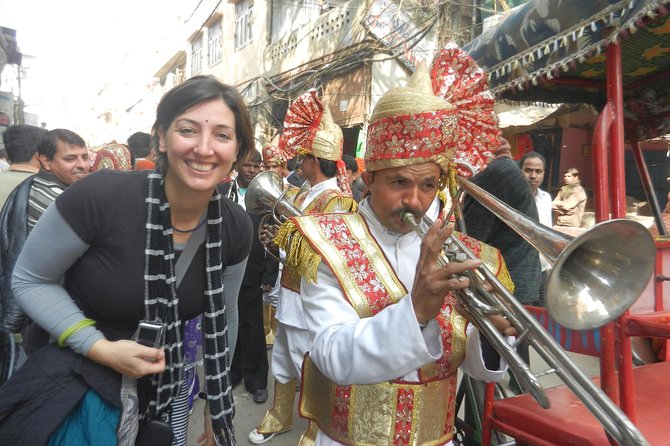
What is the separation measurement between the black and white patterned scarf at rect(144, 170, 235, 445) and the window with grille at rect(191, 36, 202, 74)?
76.6ft

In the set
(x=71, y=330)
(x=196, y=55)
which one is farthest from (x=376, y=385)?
(x=196, y=55)

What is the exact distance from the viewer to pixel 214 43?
20906 millimetres

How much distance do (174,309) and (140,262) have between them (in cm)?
21

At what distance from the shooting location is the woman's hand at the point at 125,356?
4.75ft

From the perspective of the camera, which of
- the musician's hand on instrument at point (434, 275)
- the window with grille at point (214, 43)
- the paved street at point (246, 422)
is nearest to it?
the musician's hand on instrument at point (434, 275)

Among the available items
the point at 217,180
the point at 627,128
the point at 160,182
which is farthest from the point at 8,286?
the point at 627,128

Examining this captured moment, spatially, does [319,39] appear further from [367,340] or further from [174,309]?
[367,340]

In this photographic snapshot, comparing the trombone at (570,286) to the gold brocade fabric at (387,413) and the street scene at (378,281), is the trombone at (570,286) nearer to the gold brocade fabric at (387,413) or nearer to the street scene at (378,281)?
the street scene at (378,281)

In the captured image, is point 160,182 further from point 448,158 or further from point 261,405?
point 261,405

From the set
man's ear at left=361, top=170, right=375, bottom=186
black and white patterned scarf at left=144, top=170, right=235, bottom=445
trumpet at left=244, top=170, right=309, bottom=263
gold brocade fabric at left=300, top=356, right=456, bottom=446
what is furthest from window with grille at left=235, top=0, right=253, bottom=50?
gold brocade fabric at left=300, top=356, right=456, bottom=446

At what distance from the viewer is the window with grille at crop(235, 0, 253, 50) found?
17.2 metres

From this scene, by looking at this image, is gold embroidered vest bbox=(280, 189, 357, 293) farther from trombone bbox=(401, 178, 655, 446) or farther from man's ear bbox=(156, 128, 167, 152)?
trombone bbox=(401, 178, 655, 446)

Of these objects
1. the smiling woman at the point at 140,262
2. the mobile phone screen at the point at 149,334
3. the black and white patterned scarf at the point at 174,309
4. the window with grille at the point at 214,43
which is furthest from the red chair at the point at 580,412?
the window with grille at the point at 214,43

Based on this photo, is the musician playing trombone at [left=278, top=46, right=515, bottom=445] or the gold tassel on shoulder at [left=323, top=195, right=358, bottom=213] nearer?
the musician playing trombone at [left=278, top=46, right=515, bottom=445]
